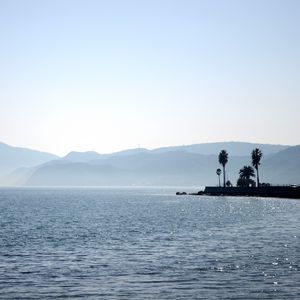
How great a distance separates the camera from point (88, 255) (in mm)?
53875

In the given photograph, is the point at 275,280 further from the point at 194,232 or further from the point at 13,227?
the point at 13,227

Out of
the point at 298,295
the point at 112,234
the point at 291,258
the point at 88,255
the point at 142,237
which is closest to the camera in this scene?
the point at 298,295

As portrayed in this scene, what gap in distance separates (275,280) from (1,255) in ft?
94.2

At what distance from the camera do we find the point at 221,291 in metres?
36.1

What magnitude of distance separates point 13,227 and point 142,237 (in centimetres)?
2979

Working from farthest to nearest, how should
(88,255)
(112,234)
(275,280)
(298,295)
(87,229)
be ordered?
(87,229)
(112,234)
(88,255)
(275,280)
(298,295)

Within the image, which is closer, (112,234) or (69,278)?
(69,278)

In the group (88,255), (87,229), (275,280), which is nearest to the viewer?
(275,280)

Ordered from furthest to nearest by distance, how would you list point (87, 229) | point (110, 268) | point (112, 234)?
point (87, 229), point (112, 234), point (110, 268)

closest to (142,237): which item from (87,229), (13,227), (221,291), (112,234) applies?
(112,234)

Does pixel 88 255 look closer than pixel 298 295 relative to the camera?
No

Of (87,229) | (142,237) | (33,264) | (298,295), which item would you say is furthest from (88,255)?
(87,229)

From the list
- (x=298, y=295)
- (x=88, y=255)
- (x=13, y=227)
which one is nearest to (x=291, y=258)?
(x=298, y=295)

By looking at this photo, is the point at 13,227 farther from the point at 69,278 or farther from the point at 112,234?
the point at 69,278
